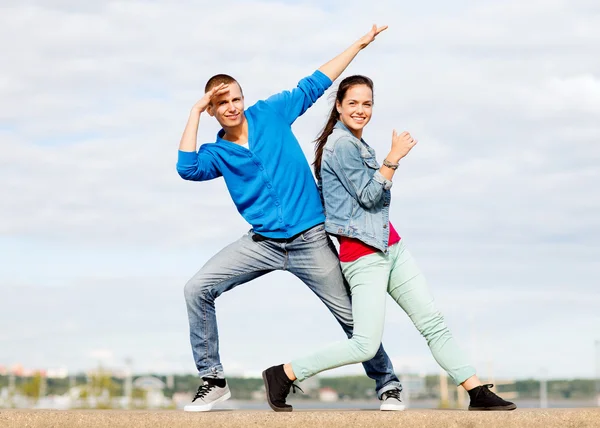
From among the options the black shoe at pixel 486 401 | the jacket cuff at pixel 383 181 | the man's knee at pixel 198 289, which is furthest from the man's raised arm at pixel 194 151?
the black shoe at pixel 486 401

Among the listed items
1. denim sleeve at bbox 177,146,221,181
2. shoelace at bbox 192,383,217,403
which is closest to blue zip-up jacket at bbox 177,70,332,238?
denim sleeve at bbox 177,146,221,181

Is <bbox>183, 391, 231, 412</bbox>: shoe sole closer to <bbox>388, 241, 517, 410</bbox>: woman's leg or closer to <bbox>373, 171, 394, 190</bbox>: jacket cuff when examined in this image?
<bbox>388, 241, 517, 410</bbox>: woman's leg

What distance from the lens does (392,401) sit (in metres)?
6.25

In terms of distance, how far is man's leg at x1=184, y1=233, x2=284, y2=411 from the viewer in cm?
617

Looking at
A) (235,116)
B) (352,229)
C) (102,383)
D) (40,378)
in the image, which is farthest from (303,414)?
(40,378)

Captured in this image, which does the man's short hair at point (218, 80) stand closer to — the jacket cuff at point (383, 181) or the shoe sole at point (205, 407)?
the jacket cuff at point (383, 181)

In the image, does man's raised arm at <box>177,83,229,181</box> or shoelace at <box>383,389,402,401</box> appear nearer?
man's raised arm at <box>177,83,229,181</box>

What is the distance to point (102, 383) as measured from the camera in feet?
174

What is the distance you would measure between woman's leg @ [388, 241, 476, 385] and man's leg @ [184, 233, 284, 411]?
0.83 m

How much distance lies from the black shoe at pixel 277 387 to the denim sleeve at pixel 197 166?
143 centimetres

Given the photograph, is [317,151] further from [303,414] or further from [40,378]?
[40,378]

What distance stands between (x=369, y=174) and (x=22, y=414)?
112 inches

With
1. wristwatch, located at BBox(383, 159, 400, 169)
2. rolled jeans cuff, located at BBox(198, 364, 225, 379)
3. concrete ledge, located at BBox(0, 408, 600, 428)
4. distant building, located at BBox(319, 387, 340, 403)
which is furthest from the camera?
distant building, located at BBox(319, 387, 340, 403)

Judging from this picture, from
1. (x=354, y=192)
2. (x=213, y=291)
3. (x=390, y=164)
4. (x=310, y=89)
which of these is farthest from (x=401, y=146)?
(x=213, y=291)
